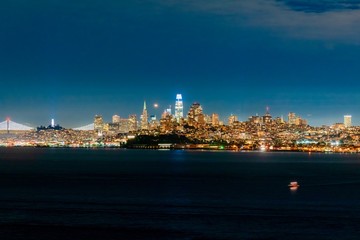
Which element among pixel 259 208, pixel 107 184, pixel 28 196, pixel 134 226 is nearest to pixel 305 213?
pixel 259 208

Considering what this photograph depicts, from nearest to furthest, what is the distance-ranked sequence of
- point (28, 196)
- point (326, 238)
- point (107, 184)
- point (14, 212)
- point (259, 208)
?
point (326, 238) → point (14, 212) → point (259, 208) → point (28, 196) → point (107, 184)

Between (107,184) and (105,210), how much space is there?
26.7 meters

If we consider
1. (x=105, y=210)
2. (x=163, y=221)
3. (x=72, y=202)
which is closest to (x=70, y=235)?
(x=163, y=221)

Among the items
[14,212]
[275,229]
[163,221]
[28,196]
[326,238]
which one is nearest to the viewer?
[326,238]

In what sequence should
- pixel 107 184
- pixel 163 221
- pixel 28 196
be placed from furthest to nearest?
pixel 107 184
pixel 28 196
pixel 163 221

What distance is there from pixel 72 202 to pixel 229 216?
47.0 ft

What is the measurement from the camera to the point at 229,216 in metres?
49.6

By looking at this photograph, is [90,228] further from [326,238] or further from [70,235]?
[326,238]

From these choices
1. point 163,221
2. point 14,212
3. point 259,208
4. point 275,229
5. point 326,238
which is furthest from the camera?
point 259,208

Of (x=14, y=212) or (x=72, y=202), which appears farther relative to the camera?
(x=72, y=202)

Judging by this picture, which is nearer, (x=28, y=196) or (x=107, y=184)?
(x=28, y=196)

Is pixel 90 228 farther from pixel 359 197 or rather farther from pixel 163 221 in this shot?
pixel 359 197

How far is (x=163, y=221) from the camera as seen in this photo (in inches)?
1852

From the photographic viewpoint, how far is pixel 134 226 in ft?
147
